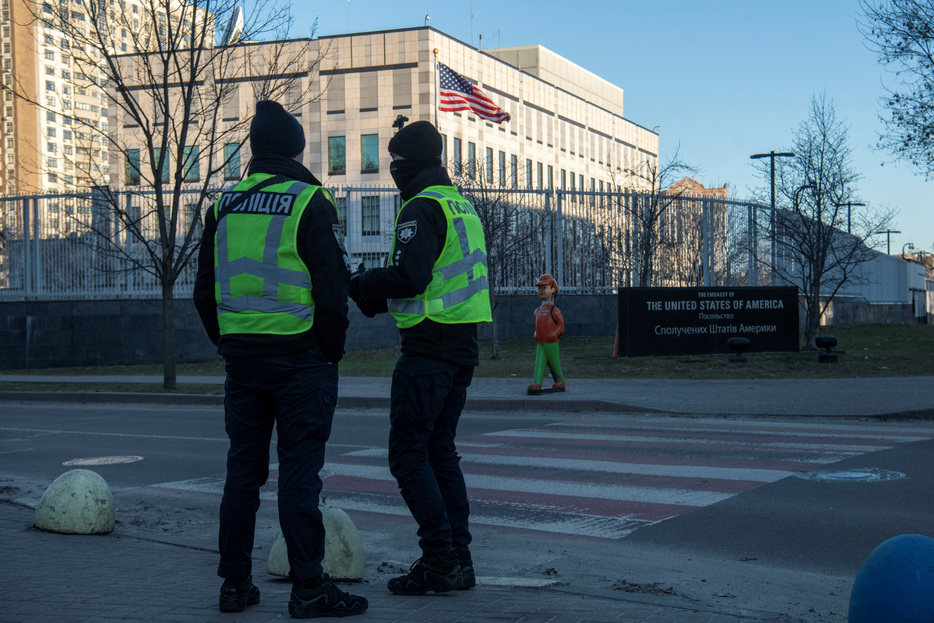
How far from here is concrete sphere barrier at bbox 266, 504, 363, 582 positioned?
4.84 meters

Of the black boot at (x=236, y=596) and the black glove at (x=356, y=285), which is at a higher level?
the black glove at (x=356, y=285)

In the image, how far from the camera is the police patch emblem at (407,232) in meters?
4.52

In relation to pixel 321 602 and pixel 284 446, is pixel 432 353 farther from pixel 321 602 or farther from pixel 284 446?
pixel 321 602

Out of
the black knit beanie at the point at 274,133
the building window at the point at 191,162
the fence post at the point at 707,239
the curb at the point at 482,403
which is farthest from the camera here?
the fence post at the point at 707,239

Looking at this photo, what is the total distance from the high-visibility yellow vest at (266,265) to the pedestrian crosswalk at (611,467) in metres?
2.88

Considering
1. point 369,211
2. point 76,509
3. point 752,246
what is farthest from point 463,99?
point 76,509

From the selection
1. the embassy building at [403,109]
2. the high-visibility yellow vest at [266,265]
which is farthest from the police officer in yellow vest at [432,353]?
the embassy building at [403,109]

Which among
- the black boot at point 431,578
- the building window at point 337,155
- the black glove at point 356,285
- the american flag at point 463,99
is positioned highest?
the building window at point 337,155

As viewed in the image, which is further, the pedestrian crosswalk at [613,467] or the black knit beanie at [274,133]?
the pedestrian crosswalk at [613,467]

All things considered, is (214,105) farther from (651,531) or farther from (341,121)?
(341,121)

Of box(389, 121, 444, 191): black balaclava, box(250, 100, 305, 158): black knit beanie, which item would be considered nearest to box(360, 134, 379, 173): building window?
box(389, 121, 444, 191): black balaclava

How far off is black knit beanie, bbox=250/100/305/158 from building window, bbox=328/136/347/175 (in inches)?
2501

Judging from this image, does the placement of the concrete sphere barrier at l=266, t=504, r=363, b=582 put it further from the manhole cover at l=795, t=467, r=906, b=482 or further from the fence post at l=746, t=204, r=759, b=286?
the fence post at l=746, t=204, r=759, b=286

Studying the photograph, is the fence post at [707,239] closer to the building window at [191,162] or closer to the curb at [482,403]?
the building window at [191,162]
